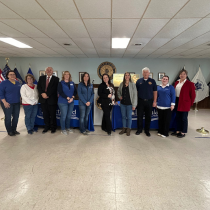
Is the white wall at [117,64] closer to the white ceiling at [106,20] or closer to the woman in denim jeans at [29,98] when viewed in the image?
the white ceiling at [106,20]

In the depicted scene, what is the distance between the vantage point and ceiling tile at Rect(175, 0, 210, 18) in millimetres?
2290

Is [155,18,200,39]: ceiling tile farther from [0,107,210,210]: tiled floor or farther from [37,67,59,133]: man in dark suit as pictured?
[37,67,59,133]: man in dark suit

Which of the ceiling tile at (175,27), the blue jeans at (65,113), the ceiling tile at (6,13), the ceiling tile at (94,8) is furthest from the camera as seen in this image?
the blue jeans at (65,113)

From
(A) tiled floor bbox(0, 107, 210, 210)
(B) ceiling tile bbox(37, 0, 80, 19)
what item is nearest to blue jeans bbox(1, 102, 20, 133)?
(A) tiled floor bbox(0, 107, 210, 210)

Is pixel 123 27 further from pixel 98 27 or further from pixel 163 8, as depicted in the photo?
pixel 163 8

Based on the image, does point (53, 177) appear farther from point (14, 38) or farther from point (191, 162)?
point (14, 38)

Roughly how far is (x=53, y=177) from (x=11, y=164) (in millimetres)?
826

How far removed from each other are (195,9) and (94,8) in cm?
192

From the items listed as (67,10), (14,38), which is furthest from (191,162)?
(14,38)

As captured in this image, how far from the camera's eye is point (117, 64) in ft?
24.1

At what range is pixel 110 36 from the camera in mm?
3920

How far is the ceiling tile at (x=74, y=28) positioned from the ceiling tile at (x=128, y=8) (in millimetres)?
902

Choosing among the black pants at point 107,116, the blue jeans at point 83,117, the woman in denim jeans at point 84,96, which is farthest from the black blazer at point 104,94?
the blue jeans at point 83,117

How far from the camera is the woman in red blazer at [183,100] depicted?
299 centimetres
